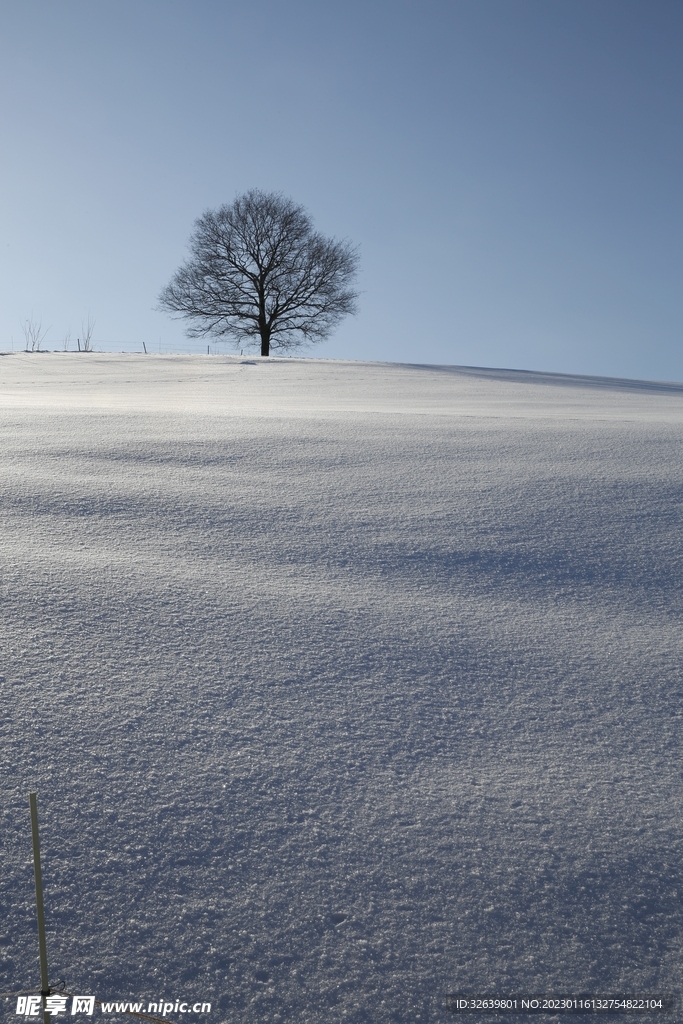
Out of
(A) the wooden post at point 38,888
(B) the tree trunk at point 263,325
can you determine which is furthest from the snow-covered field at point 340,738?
(B) the tree trunk at point 263,325

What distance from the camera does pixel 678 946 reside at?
2.85 ft

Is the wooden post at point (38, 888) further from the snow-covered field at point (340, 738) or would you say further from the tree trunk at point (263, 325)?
the tree trunk at point (263, 325)

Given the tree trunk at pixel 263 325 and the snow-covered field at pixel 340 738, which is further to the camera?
the tree trunk at pixel 263 325

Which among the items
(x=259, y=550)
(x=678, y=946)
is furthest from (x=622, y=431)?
(x=678, y=946)

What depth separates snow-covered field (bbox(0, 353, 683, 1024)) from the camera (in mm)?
848

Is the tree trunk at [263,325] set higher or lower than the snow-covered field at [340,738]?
higher

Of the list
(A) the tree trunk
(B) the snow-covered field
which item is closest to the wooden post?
(B) the snow-covered field

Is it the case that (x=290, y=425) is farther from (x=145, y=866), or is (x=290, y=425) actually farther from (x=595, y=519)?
(x=145, y=866)

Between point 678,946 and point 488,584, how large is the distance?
0.94 metres

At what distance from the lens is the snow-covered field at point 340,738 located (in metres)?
0.85

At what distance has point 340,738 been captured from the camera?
117 cm

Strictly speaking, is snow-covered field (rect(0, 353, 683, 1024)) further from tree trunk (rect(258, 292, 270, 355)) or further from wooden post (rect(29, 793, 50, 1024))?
tree trunk (rect(258, 292, 270, 355))

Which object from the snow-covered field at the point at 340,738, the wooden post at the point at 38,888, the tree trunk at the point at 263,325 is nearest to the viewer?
the wooden post at the point at 38,888

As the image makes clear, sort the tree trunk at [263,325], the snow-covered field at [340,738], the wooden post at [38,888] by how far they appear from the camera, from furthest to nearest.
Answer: the tree trunk at [263,325] → the snow-covered field at [340,738] → the wooden post at [38,888]
